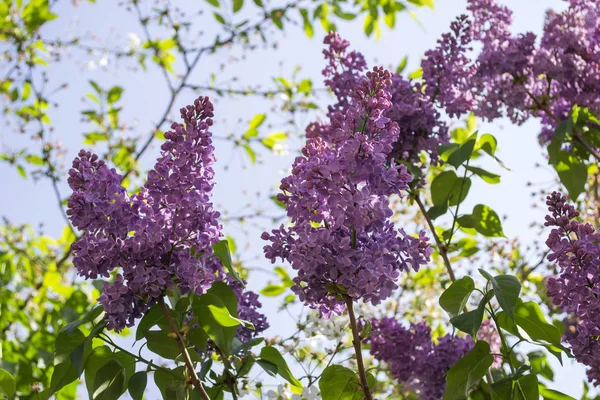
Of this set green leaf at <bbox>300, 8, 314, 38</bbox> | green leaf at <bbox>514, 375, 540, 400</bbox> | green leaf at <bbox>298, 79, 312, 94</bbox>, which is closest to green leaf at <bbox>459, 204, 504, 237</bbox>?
green leaf at <bbox>514, 375, 540, 400</bbox>

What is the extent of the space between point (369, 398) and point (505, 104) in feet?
3.33

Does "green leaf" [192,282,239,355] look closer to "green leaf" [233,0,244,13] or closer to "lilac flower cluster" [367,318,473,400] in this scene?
"lilac flower cluster" [367,318,473,400]

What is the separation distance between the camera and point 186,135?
0.87 meters

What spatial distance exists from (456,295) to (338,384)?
→ 201 mm

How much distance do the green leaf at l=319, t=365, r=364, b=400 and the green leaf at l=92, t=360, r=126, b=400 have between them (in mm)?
269

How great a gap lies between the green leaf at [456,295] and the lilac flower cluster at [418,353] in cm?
35

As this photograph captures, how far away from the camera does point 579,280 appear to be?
0.86 metres

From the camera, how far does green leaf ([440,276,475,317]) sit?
86cm

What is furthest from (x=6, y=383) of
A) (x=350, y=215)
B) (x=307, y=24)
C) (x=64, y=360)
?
(x=307, y=24)

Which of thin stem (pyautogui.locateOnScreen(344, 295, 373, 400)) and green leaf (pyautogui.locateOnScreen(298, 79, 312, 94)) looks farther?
green leaf (pyautogui.locateOnScreen(298, 79, 312, 94))

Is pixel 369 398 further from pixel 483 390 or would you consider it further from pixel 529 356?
pixel 529 356

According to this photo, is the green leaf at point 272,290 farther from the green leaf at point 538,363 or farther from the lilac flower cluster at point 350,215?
the lilac flower cluster at point 350,215

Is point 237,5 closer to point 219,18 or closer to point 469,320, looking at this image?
point 219,18

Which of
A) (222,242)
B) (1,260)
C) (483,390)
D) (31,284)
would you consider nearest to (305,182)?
(222,242)
